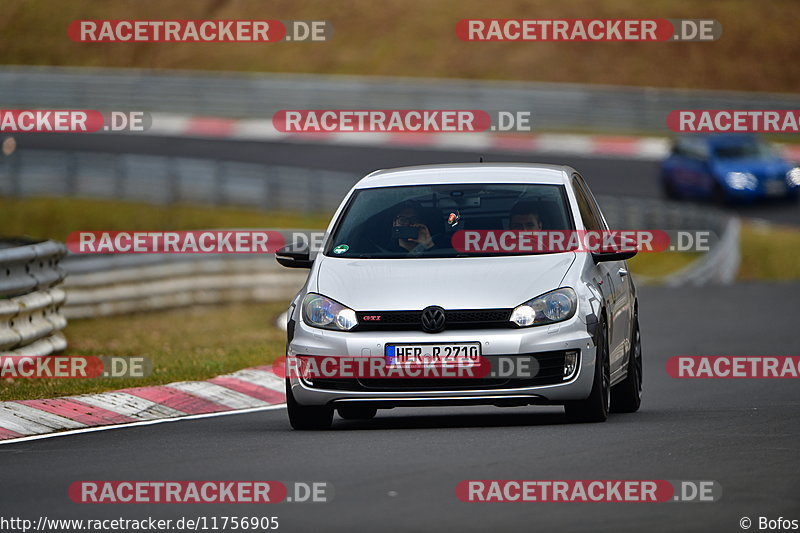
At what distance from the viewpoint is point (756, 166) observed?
3672cm

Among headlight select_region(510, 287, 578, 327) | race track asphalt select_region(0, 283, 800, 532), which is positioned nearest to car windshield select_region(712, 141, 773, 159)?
race track asphalt select_region(0, 283, 800, 532)

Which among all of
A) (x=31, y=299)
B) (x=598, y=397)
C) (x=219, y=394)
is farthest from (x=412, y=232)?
(x=31, y=299)

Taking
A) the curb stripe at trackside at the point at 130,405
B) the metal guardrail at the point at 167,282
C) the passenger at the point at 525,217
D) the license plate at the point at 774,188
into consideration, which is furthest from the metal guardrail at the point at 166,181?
the passenger at the point at 525,217

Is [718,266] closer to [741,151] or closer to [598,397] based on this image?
[741,151]

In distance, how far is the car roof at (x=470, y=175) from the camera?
36.8 ft

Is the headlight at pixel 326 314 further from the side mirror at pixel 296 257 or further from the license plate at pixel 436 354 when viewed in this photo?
the side mirror at pixel 296 257

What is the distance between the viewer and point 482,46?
187 ft

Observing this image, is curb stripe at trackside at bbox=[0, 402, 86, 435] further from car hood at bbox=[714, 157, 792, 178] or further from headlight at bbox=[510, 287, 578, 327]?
car hood at bbox=[714, 157, 792, 178]

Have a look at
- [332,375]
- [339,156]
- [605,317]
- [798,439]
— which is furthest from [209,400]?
[339,156]

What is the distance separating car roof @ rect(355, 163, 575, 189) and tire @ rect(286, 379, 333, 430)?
166 cm

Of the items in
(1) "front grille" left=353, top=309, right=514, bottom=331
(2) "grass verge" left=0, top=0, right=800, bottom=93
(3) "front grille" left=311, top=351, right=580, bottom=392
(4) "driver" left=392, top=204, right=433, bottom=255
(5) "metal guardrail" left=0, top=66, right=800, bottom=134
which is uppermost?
(2) "grass verge" left=0, top=0, right=800, bottom=93

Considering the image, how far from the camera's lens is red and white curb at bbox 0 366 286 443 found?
35.7ft

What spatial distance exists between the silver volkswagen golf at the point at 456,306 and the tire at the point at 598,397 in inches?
0.4

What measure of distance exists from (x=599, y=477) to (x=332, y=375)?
2.52 m
